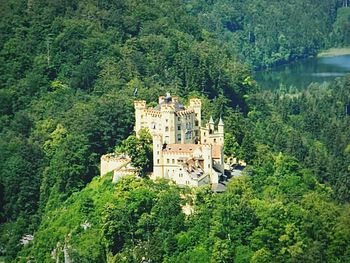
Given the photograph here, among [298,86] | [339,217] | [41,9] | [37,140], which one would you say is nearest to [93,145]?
[37,140]

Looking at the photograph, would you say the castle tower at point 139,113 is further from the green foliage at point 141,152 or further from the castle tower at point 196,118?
the castle tower at point 196,118

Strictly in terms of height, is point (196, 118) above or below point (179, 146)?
above

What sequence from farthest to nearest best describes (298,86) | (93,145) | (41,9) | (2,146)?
(298,86)
(41,9)
(2,146)
(93,145)

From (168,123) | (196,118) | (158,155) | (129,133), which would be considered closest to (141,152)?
(158,155)

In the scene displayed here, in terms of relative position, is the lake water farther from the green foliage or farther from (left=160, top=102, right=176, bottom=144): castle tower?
the green foliage

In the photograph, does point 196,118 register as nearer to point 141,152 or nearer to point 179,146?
point 179,146

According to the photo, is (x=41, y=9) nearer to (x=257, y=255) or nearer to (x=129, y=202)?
(x=129, y=202)

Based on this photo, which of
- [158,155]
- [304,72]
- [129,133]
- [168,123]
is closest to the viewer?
[158,155]

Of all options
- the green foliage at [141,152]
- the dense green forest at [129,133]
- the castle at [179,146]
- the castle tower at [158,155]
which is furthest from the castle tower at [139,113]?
the dense green forest at [129,133]
